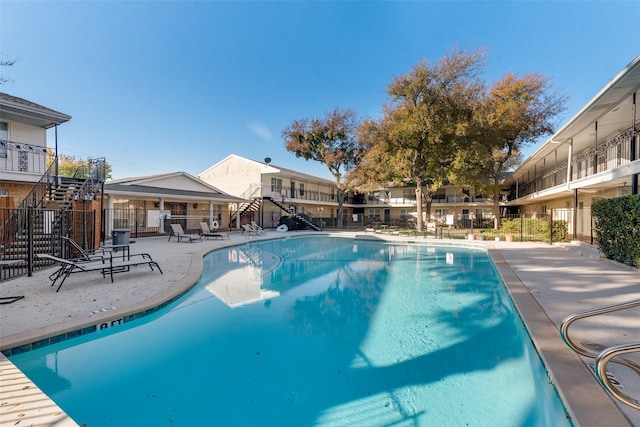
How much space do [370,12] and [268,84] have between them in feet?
32.2

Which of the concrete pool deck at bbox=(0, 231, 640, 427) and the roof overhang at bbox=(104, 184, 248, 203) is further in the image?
the roof overhang at bbox=(104, 184, 248, 203)

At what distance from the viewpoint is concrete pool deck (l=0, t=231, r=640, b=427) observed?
2.57m

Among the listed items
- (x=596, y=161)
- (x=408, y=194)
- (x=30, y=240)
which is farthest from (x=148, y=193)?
(x=408, y=194)

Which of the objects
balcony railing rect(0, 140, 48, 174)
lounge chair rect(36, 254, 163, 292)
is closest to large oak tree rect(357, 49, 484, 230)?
lounge chair rect(36, 254, 163, 292)

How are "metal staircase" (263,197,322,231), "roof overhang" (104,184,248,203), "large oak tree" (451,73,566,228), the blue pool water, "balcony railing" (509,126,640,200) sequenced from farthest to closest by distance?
"metal staircase" (263,197,322,231) → "large oak tree" (451,73,566,228) → "roof overhang" (104,184,248,203) → "balcony railing" (509,126,640,200) → the blue pool water

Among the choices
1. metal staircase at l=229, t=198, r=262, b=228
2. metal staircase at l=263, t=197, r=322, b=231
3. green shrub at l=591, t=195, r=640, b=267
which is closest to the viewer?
green shrub at l=591, t=195, r=640, b=267

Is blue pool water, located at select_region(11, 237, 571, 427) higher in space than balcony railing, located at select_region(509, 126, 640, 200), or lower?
lower

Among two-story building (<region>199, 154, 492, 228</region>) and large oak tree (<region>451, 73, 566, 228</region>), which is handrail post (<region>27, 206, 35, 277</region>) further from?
large oak tree (<region>451, 73, 566, 228</region>)

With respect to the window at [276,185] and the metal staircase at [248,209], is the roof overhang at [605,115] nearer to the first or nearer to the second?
the window at [276,185]

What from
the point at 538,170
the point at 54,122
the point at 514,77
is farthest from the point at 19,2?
the point at 538,170

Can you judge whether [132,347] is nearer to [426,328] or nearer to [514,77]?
[426,328]

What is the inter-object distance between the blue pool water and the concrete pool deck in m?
0.25

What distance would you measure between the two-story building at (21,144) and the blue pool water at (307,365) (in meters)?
11.8

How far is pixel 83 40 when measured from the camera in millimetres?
13211
